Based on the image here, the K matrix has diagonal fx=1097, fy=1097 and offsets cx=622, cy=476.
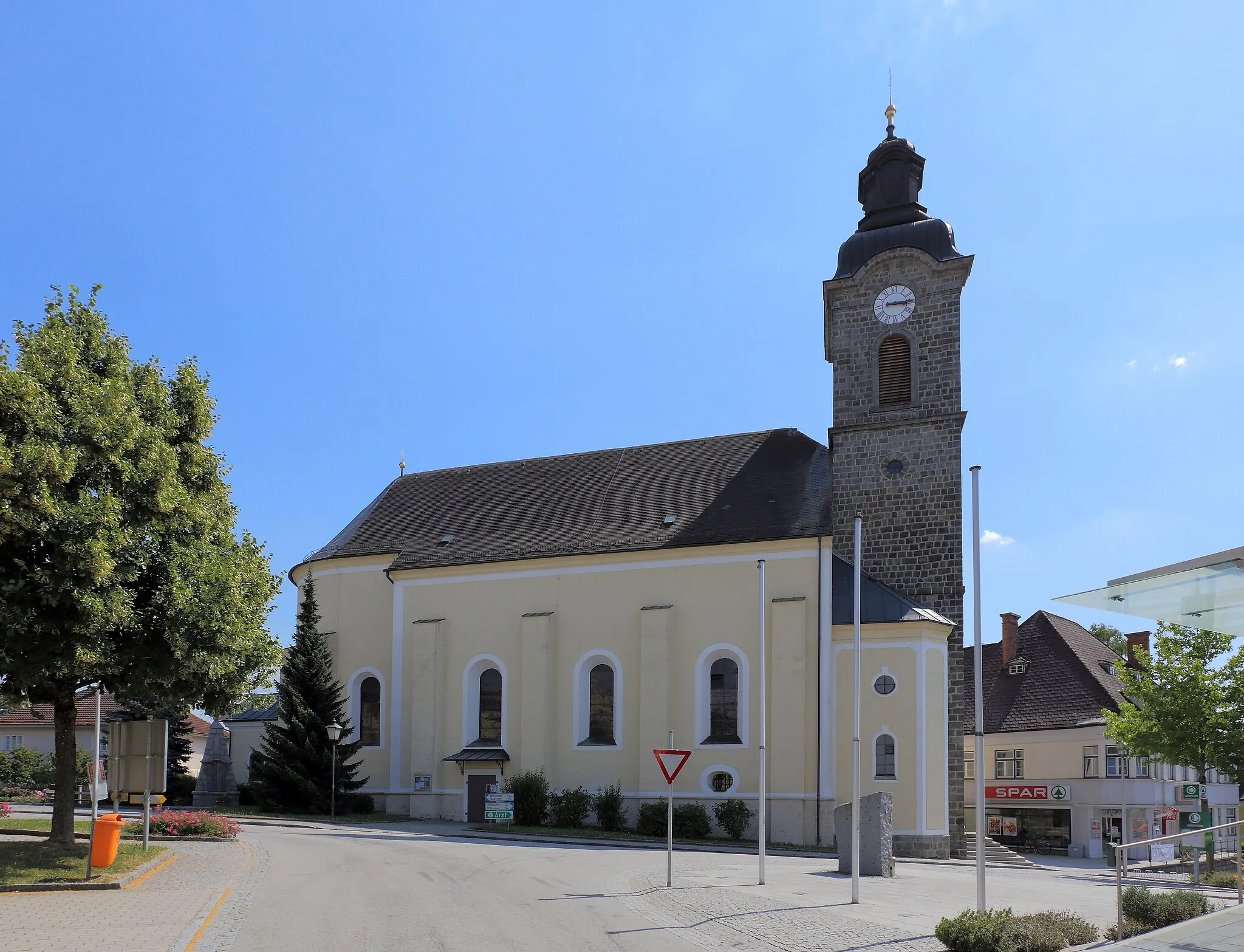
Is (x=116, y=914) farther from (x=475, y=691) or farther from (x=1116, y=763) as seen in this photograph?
(x=1116, y=763)

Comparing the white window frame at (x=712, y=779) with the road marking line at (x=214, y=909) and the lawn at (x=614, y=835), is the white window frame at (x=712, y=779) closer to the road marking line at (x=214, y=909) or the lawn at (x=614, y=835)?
the lawn at (x=614, y=835)

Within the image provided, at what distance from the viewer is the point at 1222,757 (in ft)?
105

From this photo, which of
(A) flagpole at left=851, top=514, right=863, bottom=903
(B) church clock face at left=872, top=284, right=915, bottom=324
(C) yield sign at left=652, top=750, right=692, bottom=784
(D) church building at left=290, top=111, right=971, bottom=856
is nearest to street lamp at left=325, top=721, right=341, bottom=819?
(D) church building at left=290, top=111, right=971, bottom=856

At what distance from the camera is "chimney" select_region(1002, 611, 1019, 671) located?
4900 cm

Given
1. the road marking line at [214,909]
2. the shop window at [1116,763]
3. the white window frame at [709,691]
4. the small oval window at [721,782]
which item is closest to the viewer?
the road marking line at [214,909]

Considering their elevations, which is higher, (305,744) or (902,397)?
(902,397)

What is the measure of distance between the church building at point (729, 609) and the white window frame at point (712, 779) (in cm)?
8

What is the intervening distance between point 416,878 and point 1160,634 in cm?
2605

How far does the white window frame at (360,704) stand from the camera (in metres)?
38.9

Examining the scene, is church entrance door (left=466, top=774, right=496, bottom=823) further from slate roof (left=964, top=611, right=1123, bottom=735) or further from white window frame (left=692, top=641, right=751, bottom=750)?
slate roof (left=964, top=611, right=1123, bottom=735)

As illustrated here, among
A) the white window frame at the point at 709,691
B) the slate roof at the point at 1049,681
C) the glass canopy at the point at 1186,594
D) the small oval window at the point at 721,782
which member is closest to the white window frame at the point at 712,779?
the small oval window at the point at 721,782

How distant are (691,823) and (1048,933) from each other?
21004 millimetres

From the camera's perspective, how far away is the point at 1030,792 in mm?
45406

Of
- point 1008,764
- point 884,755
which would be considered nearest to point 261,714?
point 884,755
